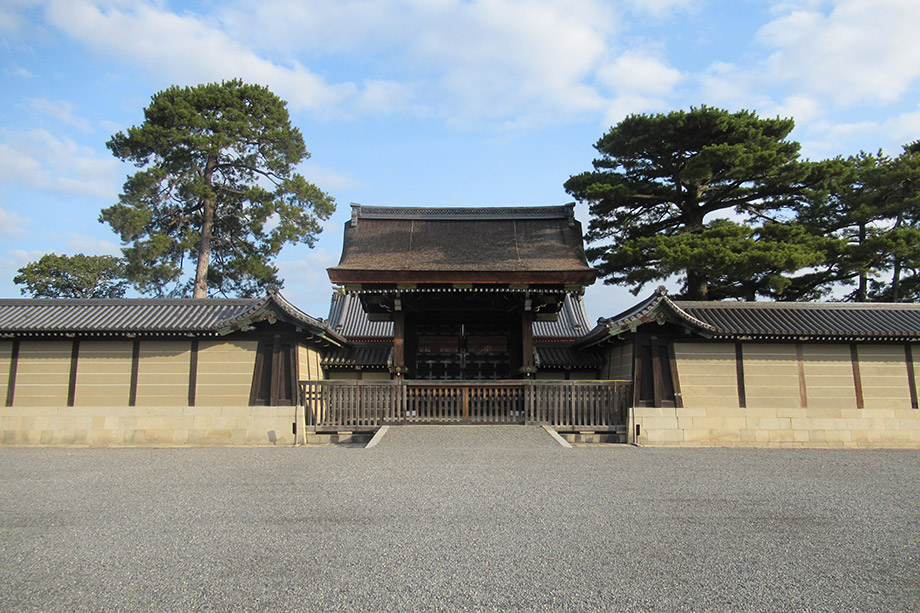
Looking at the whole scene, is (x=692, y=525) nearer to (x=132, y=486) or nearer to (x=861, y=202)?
(x=132, y=486)

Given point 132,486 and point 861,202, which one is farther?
point 861,202

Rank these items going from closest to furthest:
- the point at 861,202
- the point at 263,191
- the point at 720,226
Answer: the point at 720,226, the point at 861,202, the point at 263,191

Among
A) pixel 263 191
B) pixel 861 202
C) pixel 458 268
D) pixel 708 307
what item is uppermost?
pixel 263 191

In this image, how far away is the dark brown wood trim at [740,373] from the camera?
548 inches

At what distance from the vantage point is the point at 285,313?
13.4m

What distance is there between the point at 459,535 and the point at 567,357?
12.3 m

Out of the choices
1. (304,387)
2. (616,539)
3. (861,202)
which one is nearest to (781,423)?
(616,539)

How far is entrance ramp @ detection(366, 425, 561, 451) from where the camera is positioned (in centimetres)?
1145

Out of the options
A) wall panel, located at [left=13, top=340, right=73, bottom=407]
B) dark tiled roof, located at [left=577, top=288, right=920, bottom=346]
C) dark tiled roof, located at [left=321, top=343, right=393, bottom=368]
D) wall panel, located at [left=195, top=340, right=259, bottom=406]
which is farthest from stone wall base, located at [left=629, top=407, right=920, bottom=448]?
wall panel, located at [left=13, top=340, right=73, bottom=407]

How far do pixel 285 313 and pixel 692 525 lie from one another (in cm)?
978

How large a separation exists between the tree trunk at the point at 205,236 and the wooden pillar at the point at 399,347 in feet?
43.7

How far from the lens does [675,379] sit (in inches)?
547

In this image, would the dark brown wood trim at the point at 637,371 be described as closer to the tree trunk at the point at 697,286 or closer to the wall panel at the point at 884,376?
the wall panel at the point at 884,376

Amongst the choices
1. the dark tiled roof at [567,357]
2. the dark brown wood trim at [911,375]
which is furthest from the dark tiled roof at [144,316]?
the dark brown wood trim at [911,375]
